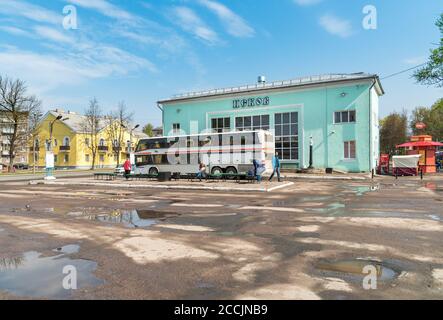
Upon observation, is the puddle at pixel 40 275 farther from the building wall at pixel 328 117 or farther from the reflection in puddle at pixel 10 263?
the building wall at pixel 328 117

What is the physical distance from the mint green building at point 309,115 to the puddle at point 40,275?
30.9 meters

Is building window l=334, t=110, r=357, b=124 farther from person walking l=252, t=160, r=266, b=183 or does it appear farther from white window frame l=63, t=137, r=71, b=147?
white window frame l=63, t=137, r=71, b=147

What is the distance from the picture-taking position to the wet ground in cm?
429

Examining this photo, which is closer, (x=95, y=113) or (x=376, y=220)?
(x=376, y=220)

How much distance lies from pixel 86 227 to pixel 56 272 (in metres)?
3.61

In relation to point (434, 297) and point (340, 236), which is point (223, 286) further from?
point (340, 236)

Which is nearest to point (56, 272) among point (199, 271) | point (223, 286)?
point (199, 271)

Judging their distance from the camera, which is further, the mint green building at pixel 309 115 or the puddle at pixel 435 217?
the mint green building at pixel 309 115

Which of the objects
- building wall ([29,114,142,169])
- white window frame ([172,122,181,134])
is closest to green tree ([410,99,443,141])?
white window frame ([172,122,181,134])

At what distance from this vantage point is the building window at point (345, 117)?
3266cm

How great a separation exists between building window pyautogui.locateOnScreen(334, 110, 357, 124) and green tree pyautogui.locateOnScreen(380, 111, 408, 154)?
3362cm

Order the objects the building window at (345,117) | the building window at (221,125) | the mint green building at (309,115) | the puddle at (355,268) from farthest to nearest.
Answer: the building window at (221,125) < the building window at (345,117) < the mint green building at (309,115) < the puddle at (355,268)

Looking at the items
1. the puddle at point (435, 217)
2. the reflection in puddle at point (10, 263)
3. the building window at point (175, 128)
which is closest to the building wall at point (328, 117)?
the building window at point (175, 128)

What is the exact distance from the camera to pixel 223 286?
4.35 m
